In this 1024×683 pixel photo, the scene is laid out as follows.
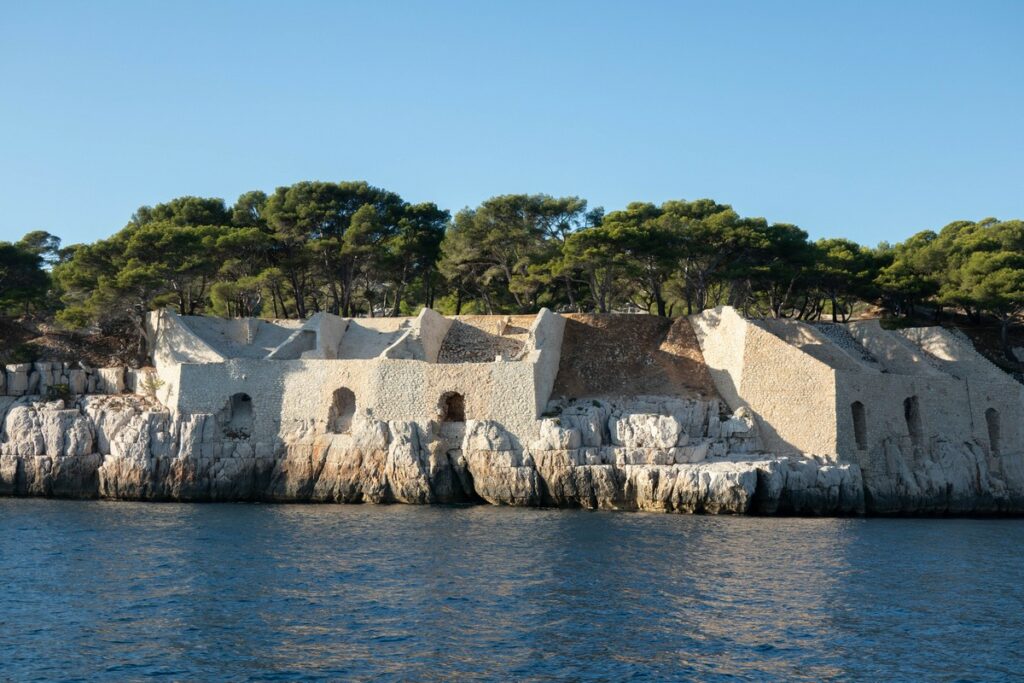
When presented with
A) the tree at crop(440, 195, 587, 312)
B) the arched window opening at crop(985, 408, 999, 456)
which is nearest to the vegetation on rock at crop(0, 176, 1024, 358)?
the tree at crop(440, 195, 587, 312)

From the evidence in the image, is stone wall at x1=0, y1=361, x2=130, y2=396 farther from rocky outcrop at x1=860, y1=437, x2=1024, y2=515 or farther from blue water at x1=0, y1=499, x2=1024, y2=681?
rocky outcrop at x1=860, y1=437, x2=1024, y2=515

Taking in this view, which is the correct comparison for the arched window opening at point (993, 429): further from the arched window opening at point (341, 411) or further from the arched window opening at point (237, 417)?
the arched window opening at point (237, 417)

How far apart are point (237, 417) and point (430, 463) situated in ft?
29.5

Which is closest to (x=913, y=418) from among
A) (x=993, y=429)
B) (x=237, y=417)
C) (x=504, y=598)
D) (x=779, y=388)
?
(x=993, y=429)

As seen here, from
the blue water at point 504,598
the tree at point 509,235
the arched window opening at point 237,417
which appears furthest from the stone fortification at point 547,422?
the tree at point 509,235

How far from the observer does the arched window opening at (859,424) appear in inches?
1676

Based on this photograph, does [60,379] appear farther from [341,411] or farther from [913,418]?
[913,418]

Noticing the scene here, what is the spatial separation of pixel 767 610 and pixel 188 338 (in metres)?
31.1

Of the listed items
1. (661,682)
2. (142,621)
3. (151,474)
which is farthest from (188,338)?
(661,682)

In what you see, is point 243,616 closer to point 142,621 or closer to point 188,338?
point 142,621

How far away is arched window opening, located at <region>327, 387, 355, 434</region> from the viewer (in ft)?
147

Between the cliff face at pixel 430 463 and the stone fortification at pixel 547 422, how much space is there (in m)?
0.07

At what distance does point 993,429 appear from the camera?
46844mm

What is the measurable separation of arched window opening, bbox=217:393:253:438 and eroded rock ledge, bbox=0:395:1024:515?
0.51m
